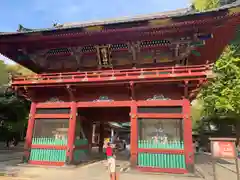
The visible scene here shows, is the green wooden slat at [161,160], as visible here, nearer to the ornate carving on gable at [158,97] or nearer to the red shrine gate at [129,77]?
the red shrine gate at [129,77]

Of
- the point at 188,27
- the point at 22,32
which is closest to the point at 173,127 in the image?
the point at 188,27

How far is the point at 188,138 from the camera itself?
11.3 m

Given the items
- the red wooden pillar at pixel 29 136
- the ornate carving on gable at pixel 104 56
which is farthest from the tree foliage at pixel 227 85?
the red wooden pillar at pixel 29 136

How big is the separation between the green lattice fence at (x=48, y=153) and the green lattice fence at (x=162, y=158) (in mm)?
4913

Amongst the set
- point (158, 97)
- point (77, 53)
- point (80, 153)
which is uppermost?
point (77, 53)

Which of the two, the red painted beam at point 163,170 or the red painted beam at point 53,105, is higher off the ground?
the red painted beam at point 53,105

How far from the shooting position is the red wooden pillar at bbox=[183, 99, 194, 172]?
35.5ft

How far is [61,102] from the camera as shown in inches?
540

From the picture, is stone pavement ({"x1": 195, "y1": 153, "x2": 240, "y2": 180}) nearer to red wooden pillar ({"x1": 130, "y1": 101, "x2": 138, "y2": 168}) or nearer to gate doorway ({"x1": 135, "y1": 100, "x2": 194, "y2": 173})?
gate doorway ({"x1": 135, "y1": 100, "x2": 194, "y2": 173})

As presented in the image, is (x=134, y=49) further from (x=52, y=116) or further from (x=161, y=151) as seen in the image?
(x=52, y=116)

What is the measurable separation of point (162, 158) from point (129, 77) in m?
4.89

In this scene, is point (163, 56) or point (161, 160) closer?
point (161, 160)

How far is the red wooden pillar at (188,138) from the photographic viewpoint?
10828 millimetres

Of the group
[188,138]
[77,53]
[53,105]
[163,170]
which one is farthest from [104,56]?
[163,170]
